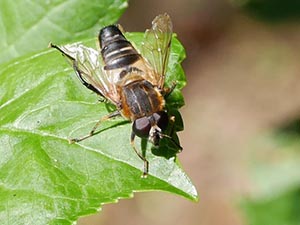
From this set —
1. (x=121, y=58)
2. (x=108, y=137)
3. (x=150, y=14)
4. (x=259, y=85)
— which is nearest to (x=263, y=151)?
(x=259, y=85)

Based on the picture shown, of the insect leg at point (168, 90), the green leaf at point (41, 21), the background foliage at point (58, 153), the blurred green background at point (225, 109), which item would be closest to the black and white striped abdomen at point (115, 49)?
the green leaf at point (41, 21)

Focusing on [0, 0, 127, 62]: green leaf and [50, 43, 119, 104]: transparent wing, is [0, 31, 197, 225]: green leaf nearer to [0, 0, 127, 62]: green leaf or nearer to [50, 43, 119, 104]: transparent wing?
[50, 43, 119, 104]: transparent wing

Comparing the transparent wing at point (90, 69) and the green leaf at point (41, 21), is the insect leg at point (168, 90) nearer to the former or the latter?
the transparent wing at point (90, 69)

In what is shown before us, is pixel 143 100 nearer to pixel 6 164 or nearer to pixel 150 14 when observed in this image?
pixel 6 164

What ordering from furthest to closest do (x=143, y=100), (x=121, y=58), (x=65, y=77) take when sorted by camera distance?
1. (x=121, y=58)
2. (x=143, y=100)
3. (x=65, y=77)

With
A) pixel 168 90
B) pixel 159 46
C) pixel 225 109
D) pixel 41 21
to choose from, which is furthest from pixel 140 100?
pixel 225 109

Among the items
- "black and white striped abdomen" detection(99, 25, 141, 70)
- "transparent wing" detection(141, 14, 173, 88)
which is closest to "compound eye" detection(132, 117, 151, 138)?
"transparent wing" detection(141, 14, 173, 88)
